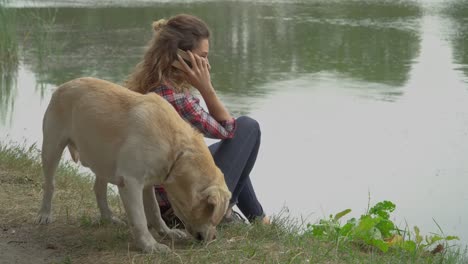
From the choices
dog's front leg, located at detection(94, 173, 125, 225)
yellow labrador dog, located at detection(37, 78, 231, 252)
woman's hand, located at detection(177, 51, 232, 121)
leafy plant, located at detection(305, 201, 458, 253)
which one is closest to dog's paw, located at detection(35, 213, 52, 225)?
dog's front leg, located at detection(94, 173, 125, 225)

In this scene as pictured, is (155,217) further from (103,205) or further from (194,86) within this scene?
(194,86)

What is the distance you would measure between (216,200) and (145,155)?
0.40m

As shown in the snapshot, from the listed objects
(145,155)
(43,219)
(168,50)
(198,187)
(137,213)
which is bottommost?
(43,219)

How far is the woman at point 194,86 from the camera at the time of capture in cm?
440

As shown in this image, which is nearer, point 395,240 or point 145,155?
point 145,155

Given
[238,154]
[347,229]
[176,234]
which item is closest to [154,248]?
[176,234]

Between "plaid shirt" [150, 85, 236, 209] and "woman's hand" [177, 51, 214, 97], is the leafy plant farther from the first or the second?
"woman's hand" [177, 51, 214, 97]

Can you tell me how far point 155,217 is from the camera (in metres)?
4.26

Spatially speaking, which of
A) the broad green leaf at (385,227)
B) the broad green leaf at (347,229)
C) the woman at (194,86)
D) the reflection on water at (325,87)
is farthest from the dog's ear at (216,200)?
the reflection on water at (325,87)

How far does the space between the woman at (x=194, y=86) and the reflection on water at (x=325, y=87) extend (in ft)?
6.90

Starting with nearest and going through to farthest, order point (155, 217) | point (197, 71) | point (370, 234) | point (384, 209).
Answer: point (155, 217)
point (197, 71)
point (370, 234)
point (384, 209)

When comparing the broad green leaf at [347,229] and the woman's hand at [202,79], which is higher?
the woman's hand at [202,79]

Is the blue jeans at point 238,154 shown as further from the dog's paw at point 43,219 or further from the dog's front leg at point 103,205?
the dog's paw at point 43,219

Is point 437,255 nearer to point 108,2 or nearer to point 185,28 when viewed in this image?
point 185,28
